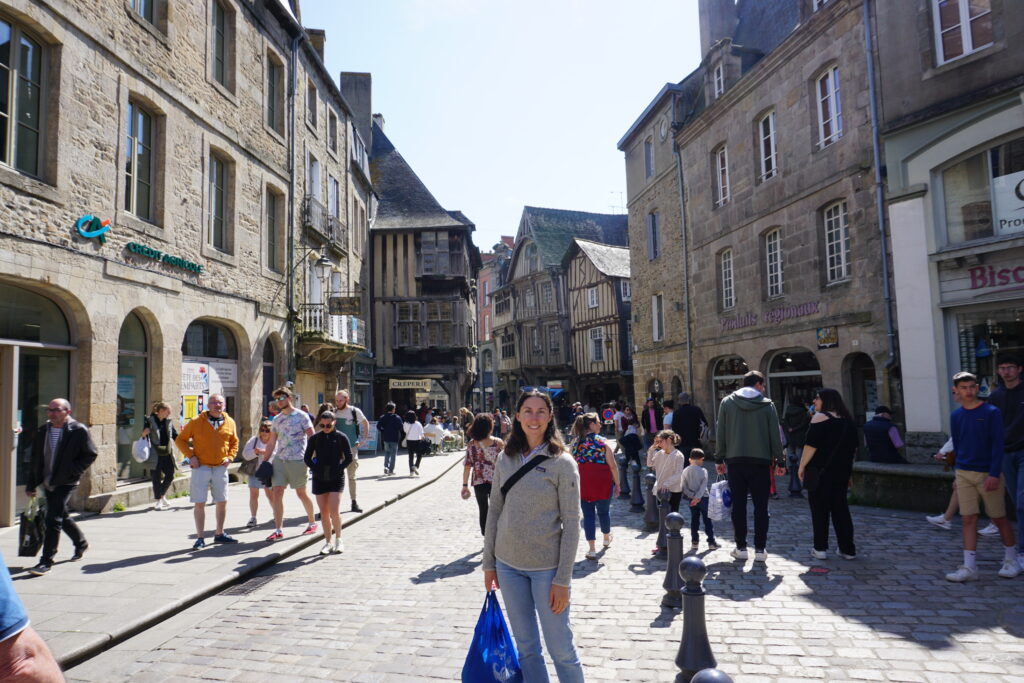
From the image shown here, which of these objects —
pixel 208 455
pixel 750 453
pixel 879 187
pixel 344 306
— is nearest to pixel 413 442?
pixel 344 306

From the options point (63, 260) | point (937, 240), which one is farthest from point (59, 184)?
point (937, 240)

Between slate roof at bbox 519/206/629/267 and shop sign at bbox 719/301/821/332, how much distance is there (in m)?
20.6

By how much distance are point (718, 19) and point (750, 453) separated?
56.3ft

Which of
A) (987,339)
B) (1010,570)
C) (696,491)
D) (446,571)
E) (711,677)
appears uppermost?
(987,339)

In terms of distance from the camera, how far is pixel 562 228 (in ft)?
132

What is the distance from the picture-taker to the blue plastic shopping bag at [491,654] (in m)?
2.88

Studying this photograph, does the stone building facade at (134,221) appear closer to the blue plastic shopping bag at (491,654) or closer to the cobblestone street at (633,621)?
the cobblestone street at (633,621)

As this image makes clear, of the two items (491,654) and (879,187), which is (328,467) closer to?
(491,654)

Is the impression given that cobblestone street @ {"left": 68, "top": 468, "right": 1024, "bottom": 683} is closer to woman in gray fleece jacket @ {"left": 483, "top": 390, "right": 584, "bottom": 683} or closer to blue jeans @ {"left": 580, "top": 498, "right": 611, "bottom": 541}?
blue jeans @ {"left": 580, "top": 498, "right": 611, "bottom": 541}

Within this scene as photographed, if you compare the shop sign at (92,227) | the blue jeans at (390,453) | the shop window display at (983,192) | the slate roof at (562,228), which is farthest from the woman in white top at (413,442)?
the slate roof at (562,228)

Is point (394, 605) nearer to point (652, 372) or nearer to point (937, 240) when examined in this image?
point (937, 240)

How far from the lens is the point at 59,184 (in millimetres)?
8633

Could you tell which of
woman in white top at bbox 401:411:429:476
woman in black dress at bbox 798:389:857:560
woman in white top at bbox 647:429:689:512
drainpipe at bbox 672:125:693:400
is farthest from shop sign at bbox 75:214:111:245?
drainpipe at bbox 672:125:693:400

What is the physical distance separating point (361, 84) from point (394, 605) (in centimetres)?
2544
